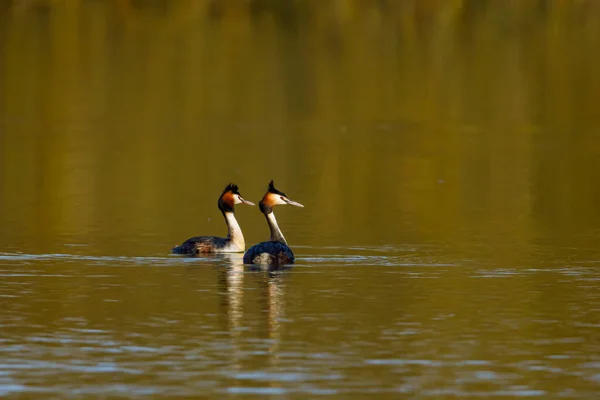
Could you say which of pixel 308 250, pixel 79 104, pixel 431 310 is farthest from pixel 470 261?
pixel 79 104

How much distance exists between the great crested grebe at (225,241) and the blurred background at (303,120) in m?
0.43

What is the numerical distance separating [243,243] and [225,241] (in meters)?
0.46

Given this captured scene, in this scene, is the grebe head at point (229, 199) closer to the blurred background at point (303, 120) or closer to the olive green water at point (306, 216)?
the blurred background at point (303, 120)

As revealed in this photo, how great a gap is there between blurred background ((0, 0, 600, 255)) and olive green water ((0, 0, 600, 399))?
11cm

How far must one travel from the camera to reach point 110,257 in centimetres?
1767

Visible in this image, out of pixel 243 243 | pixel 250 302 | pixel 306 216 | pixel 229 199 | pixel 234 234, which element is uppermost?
pixel 229 199

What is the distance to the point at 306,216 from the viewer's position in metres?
22.1

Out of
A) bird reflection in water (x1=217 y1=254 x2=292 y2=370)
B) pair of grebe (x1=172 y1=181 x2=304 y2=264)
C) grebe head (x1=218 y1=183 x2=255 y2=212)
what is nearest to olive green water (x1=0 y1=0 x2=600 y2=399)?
bird reflection in water (x1=217 y1=254 x2=292 y2=370)

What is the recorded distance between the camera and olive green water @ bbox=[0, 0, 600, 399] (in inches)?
470

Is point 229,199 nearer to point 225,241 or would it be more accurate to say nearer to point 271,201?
point 271,201

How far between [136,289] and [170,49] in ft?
127

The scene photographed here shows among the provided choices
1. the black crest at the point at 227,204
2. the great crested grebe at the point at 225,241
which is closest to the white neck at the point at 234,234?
the great crested grebe at the point at 225,241

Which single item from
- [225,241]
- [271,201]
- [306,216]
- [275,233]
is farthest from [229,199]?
[306,216]

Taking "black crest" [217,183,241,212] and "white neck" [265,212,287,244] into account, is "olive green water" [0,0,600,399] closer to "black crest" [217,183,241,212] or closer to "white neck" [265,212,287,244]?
"white neck" [265,212,287,244]
